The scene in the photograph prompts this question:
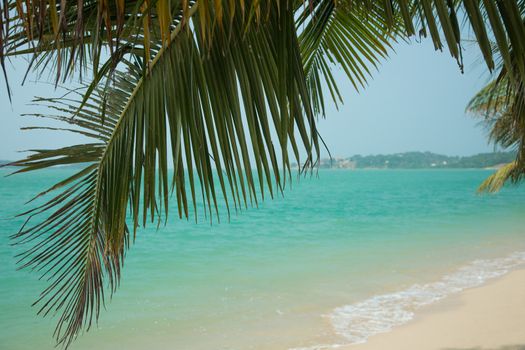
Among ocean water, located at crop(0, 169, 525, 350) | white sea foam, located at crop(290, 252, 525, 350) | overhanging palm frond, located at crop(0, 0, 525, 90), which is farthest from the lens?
ocean water, located at crop(0, 169, 525, 350)

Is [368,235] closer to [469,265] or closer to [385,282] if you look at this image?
[469,265]

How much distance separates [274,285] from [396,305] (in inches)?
91.3

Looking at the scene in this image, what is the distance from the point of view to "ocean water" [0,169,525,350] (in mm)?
5457

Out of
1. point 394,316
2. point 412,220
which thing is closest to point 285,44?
point 394,316

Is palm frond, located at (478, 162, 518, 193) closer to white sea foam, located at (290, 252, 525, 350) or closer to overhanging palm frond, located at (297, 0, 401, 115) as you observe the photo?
white sea foam, located at (290, 252, 525, 350)

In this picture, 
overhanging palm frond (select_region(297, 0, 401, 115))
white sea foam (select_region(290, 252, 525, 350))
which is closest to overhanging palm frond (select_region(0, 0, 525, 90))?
overhanging palm frond (select_region(297, 0, 401, 115))

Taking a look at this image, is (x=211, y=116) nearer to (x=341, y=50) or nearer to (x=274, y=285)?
(x=341, y=50)

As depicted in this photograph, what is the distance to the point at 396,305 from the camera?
6.10 m

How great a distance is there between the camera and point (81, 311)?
4.67 ft

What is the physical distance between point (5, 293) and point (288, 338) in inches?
220

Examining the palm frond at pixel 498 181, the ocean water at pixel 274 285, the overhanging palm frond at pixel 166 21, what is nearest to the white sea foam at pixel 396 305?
the ocean water at pixel 274 285

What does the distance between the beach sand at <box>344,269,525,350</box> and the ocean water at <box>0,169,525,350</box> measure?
27 centimetres

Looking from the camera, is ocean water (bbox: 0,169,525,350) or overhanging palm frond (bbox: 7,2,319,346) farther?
ocean water (bbox: 0,169,525,350)

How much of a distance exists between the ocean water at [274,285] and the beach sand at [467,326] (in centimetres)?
27
